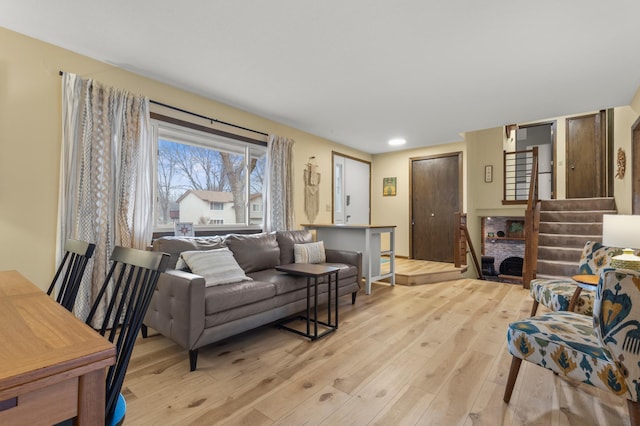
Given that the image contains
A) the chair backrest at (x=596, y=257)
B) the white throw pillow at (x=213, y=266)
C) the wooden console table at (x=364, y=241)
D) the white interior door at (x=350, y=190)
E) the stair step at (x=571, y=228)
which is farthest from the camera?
the white interior door at (x=350, y=190)

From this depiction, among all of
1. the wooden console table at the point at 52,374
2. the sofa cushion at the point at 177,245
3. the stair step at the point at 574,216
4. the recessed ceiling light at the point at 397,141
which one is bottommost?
the wooden console table at the point at 52,374

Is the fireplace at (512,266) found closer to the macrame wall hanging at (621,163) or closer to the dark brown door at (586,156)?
the dark brown door at (586,156)

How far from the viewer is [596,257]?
9.23ft

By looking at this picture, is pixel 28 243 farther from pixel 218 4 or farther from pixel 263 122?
pixel 263 122

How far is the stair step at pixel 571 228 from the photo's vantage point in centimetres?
464

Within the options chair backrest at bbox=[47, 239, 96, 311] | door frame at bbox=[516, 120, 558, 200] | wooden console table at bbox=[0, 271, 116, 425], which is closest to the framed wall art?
door frame at bbox=[516, 120, 558, 200]

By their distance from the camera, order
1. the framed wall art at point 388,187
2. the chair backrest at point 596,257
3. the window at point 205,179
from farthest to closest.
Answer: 1. the framed wall art at point 388,187
2. the window at point 205,179
3. the chair backrest at point 596,257

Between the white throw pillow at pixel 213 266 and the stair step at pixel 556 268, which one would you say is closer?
the white throw pillow at pixel 213 266

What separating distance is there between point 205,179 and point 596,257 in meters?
4.19

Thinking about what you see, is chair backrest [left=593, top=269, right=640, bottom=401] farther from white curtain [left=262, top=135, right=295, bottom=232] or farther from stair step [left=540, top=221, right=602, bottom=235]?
stair step [left=540, top=221, right=602, bottom=235]

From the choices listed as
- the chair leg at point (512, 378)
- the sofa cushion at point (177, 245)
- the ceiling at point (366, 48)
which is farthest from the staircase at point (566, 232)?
the sofa cushion at point (177, 245)

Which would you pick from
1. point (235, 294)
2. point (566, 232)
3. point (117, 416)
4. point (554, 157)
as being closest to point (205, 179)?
point (235, 294)

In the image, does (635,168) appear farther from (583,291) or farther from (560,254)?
(583,291)

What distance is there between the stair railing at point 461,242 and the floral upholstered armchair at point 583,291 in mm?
2083
